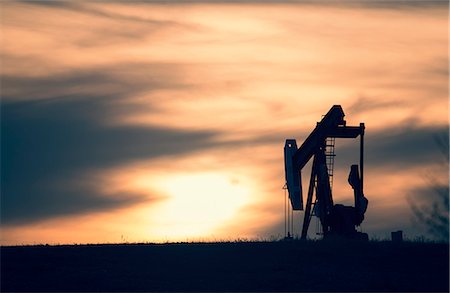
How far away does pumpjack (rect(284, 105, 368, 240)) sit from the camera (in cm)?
4253

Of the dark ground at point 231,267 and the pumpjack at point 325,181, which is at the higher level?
the pumpjack at point 325,181

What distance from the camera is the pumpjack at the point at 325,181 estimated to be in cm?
4253

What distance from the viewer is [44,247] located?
3597 centimetres

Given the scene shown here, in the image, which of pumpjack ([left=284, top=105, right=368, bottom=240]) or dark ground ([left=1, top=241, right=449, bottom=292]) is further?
pumpjack ([left=284, top=105, right=368, bottom=240])

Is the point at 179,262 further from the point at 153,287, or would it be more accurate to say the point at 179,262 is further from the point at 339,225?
the point at 339,225

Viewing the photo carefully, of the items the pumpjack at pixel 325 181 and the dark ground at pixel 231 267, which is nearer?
the dark ground at pixel 231 267

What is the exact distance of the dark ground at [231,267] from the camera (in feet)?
97.9

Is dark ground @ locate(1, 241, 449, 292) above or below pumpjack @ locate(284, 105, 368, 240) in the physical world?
below

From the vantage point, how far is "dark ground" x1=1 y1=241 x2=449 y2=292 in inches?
1174

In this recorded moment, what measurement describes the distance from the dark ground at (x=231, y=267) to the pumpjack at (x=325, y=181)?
647cm

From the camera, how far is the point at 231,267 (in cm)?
3244

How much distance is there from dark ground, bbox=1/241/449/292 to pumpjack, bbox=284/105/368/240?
647 centimetres

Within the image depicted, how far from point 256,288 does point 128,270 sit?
4.92 meters

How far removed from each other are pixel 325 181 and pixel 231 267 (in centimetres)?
1291
